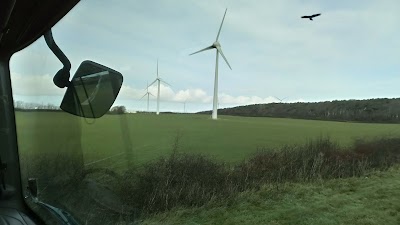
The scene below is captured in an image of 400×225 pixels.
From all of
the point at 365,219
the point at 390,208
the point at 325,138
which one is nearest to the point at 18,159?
the point at 365,219

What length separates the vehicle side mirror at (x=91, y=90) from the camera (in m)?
1.59

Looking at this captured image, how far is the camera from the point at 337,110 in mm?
17812


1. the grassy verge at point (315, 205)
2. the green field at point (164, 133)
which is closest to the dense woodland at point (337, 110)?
the green field at point (164, 133)

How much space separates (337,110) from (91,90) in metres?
17.2

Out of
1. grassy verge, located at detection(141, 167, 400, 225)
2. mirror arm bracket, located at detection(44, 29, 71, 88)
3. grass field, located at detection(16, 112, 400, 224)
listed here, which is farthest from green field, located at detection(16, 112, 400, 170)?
grassy verge, located at detection(141, 167, 400, 225)

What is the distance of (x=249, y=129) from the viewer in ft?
68.1

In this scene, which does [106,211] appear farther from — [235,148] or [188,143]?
[235,148]

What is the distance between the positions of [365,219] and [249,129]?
11.4 metres

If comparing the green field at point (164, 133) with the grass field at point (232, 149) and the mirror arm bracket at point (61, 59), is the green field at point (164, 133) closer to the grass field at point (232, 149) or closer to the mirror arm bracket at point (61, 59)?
the grass field at point (232, 149)

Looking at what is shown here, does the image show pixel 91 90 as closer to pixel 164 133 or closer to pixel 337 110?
pixel 164 133

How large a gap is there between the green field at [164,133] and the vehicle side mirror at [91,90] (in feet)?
0.14

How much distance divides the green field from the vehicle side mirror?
0.04 metres

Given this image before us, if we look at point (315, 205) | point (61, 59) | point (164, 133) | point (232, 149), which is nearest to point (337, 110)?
point (232, 149)

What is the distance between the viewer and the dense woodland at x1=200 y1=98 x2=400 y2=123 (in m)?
13.7
